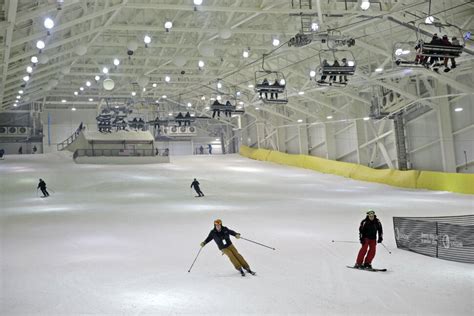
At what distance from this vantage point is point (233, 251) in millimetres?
7652

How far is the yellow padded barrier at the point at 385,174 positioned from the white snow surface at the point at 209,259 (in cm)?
170

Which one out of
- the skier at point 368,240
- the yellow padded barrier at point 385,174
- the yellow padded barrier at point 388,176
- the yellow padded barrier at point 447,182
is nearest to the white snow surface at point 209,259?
the skier at point 368,240

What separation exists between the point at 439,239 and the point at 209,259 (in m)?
5.06

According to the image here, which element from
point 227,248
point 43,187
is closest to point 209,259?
point 227,248

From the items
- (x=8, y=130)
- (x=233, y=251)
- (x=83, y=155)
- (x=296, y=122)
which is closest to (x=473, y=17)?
(x=233, y=251)

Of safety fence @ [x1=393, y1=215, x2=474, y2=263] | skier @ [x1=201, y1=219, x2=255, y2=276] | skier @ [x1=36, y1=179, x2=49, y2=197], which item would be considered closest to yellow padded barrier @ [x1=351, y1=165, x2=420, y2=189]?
safety fence @ [x1=393, y1=215, x2=474, y2=263]

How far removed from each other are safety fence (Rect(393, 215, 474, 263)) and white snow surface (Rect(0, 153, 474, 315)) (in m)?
0.37

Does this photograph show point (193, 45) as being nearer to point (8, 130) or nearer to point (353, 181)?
point (353, 181)

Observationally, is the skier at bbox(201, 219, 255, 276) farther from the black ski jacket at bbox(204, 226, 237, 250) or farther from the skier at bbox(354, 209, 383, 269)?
the skier at bbox(354, 209, 383, 269)

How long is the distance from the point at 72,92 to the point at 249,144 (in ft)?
64.7

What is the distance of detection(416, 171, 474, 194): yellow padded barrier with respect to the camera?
20156 mm

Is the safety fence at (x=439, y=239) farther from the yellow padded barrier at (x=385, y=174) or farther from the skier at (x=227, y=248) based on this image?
the yellow padded barrier at (x=385, y=174)

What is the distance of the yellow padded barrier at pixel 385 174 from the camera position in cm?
2088

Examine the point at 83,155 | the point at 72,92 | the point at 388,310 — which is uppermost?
the point at 72,92
